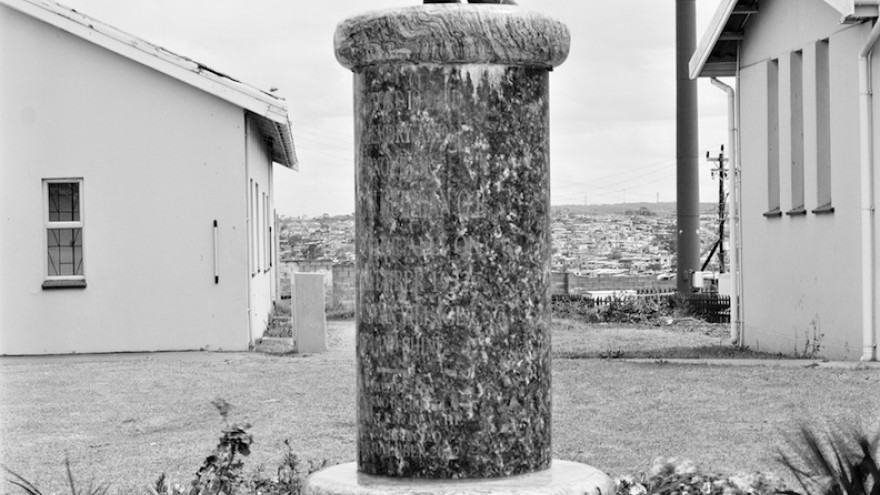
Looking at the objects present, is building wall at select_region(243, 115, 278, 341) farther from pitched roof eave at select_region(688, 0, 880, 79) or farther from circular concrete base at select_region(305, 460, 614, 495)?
circular concrete base at select_region(305, 460, 614, 495)

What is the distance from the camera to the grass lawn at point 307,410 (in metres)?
9.99

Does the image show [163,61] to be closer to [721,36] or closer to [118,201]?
[118,201]

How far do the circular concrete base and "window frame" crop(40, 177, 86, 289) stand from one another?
54.7 feet

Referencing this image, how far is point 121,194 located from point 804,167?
9.24 metres

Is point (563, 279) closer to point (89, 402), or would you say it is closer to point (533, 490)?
point (89, 402)

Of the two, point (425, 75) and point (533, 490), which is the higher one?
point (425, 75)

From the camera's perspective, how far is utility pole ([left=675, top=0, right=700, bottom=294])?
3600 cm

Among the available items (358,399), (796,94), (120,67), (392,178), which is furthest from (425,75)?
(120,67)

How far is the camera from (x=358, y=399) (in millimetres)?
4742

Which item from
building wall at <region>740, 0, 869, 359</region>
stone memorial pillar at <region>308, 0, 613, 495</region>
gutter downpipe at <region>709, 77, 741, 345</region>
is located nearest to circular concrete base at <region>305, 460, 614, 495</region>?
stone memorial pillar at <region>308, 0, 613, 495</region>

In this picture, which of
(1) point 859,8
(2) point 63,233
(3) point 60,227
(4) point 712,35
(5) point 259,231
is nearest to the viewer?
(1) point 859,8

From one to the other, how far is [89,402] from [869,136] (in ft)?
29.5

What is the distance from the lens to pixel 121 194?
20.7m

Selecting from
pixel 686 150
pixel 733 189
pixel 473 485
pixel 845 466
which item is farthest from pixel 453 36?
pixel 686 150
